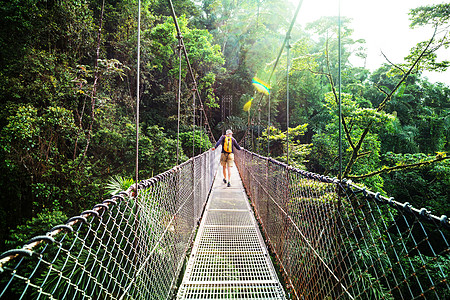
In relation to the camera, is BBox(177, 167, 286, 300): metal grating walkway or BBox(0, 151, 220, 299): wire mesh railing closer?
BBox(0, 151, 220, 299): wire mesh railing

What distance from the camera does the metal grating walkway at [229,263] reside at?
137 cm

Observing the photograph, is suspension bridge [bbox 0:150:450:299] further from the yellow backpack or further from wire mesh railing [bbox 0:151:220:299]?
the yellow backpack

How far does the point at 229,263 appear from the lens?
162 centimetres

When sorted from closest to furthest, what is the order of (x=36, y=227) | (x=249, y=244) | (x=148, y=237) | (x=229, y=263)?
(x=148, y=237), (x=229, y=263), (x=249, y=244), (x=36, y=227)

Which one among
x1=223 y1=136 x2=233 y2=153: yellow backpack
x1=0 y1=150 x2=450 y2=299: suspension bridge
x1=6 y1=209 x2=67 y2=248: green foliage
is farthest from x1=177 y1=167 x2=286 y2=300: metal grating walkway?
x1=6 y1=209 x2=67 y2=248: green foliage

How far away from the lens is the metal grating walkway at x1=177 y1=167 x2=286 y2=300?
1.37m

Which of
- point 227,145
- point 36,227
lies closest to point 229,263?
point 227,145

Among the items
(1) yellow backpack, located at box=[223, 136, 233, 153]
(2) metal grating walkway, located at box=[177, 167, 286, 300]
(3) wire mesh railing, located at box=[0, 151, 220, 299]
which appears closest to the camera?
(3) wire mesh railing, located at box=[0, 151, 220, 299]

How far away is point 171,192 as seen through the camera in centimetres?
137

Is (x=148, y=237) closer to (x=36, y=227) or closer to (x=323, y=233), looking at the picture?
(x=323, y=233)

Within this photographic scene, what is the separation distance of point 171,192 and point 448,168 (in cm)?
Result: 907

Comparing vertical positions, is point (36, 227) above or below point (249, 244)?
below

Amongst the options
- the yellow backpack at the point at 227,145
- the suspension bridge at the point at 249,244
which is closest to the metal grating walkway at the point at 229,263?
the suspension bridge at the point at 249,244

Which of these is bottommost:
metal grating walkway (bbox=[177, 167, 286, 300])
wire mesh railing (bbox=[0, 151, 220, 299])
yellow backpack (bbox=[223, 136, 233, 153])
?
metal grating walkway (bbox=[177, 167, 286, 300])
